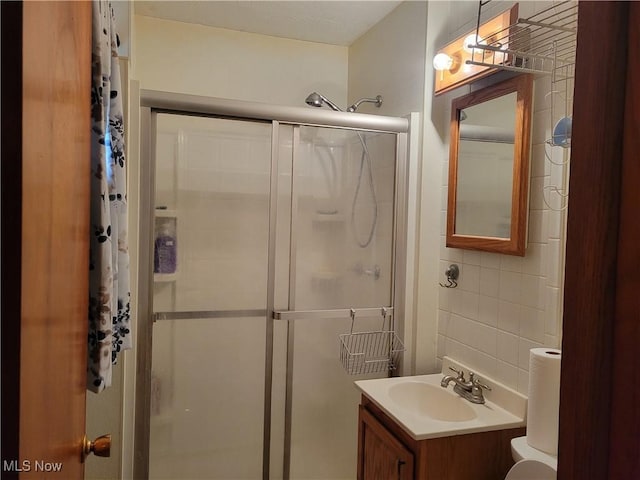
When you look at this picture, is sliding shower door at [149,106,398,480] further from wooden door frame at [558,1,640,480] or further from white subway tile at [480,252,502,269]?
wooden door frame at [558,1,640,480]

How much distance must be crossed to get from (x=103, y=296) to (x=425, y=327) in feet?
5.19

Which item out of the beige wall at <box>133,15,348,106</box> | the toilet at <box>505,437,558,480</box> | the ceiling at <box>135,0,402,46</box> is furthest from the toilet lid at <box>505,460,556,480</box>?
the beige wall at <box>133,15,348,106</box>

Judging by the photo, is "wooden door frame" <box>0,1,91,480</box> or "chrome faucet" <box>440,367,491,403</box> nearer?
"wooden door frame" <box>0,1,91,480</box>

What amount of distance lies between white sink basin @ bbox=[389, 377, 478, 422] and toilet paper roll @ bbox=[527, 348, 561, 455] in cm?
38

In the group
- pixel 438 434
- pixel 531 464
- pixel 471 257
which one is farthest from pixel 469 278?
pixel 531 464

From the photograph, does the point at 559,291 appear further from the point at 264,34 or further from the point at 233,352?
the point at 264,34

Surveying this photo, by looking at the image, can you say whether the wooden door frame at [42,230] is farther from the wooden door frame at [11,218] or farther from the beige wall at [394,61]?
the beige wall at [394,61]

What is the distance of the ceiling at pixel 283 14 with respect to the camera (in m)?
2.27

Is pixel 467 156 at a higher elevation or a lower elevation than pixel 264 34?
lower

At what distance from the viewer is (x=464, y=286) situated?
193 centimetres

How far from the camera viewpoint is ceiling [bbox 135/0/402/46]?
89.3 inches

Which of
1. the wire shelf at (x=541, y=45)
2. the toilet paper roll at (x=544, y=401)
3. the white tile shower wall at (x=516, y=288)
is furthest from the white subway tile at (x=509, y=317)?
the wire shelf at (x=541, y=45)

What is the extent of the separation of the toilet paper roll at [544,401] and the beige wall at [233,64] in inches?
80.3

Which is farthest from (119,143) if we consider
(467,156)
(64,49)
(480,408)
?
(480,408)
